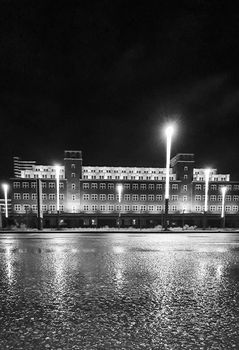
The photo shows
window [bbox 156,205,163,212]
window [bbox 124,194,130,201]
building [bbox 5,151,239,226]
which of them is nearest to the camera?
building [bbox 5,151,239,226]

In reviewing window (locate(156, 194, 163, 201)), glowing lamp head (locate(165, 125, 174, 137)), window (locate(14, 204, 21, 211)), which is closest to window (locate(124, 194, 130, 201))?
window (locate(156, 194, 163, 201))

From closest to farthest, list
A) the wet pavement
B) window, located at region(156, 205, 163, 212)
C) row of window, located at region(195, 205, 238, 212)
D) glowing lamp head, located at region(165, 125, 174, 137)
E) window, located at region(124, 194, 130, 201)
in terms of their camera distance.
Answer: the wet pavement < glowing lamp head, located at region(165, 125, 174, 137) < window, located at region(124, 194, 130, 201) < window, located at region(156, 205, 163, 212) < row of window, located at region(195, 205, 238, 212)

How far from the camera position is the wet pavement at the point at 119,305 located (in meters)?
2.59

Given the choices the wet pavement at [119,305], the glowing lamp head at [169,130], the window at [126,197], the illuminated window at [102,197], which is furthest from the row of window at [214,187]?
the wet pavement at [119,305]

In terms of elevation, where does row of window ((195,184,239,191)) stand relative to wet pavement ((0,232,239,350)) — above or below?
below

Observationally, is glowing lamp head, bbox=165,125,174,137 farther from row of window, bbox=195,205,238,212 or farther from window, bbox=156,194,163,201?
row of window, bbox=195,205,238,212

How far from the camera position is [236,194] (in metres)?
60.6

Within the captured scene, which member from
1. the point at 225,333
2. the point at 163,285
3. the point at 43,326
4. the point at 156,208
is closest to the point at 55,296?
the point at 43,326

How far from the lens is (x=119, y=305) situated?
3.60m

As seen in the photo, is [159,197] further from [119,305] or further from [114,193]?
[119,305]

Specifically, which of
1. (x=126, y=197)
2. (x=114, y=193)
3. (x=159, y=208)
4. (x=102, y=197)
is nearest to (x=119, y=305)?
(x=114, y=193)

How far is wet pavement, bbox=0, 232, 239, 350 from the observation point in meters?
2.59

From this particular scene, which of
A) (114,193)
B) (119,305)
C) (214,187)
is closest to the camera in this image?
(119,305)

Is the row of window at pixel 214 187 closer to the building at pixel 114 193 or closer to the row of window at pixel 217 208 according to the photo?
the building at pixel 114 193
